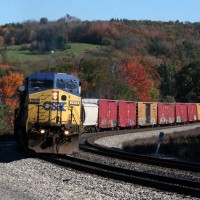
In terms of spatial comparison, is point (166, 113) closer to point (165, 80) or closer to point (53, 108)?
point (53, 108)

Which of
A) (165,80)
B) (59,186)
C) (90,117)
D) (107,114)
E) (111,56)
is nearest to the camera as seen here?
(59,186)

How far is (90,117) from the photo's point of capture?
34625mm

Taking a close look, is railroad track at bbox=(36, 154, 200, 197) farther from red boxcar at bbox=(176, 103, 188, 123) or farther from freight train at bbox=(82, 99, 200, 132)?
red boxcar at bbox=(176, 103, 188, 123)

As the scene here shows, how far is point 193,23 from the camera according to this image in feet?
580

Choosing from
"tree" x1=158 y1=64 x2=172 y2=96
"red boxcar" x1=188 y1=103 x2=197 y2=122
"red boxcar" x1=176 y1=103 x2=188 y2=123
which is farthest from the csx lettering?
"tree" x1=158 y1=64 x2=172 y2=96

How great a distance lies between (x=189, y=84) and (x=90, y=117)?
196ft

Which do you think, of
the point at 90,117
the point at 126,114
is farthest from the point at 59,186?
the point at 126,114

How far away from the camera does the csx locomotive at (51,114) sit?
1644 centimetres

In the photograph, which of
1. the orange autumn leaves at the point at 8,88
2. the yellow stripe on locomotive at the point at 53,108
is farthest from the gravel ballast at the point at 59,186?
the orange autumn leaves at the point at 8,88

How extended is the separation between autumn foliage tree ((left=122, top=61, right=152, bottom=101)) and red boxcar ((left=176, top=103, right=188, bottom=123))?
1763 centimetres

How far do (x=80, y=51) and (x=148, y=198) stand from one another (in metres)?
84.7

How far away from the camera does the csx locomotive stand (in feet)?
53.9

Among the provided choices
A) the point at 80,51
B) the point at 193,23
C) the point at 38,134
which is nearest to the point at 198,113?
the point at 80,51

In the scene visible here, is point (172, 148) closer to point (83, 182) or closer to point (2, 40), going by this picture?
point (83, 182)
